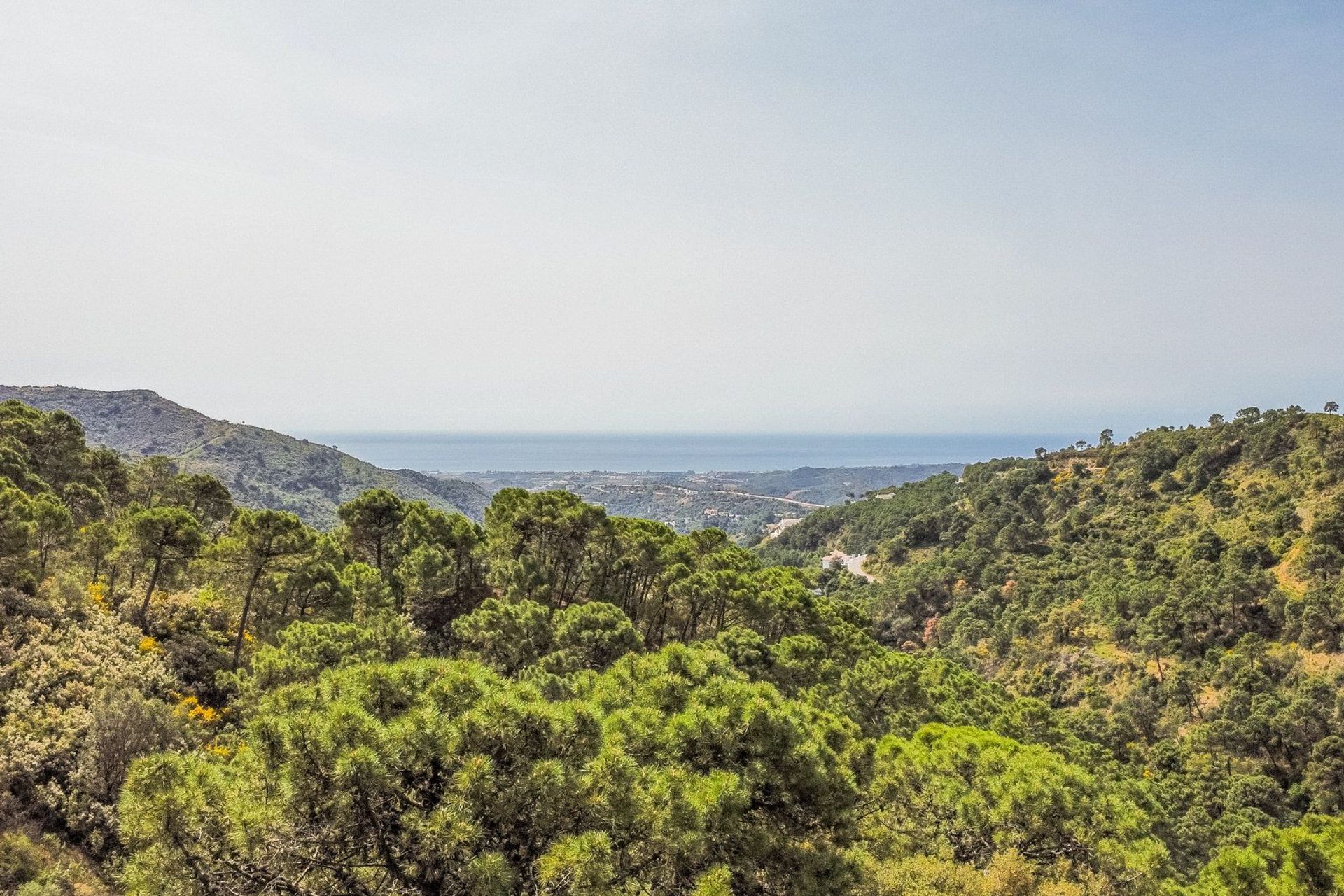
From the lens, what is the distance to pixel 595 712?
816 cm

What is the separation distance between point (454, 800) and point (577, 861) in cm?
137

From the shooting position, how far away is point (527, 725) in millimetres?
7438

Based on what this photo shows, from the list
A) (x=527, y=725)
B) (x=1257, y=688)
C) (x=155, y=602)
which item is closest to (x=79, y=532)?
(x=155, y=602)

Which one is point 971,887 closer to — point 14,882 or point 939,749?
point 939,749

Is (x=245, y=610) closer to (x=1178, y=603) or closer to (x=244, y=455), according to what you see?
(x=1178, y=603)

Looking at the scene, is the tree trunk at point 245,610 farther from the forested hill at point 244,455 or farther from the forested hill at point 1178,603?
the forested hill at point 244,455

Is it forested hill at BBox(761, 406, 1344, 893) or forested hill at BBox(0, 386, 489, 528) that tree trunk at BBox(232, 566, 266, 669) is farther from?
forested hill at BBox(0, 386, 489, 528)

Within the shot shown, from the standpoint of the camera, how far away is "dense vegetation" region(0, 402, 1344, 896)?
697cm

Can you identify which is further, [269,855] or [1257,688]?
[1257,688]

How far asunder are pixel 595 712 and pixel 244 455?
152 metres

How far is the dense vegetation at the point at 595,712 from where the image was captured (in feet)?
22.9

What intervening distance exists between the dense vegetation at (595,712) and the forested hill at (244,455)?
9099 centimetres

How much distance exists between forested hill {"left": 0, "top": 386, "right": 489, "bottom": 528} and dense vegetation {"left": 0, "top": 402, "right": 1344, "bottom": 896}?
9099cm

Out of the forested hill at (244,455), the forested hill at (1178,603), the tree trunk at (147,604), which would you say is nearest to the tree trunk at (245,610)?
the tree trunk at (147,604)
